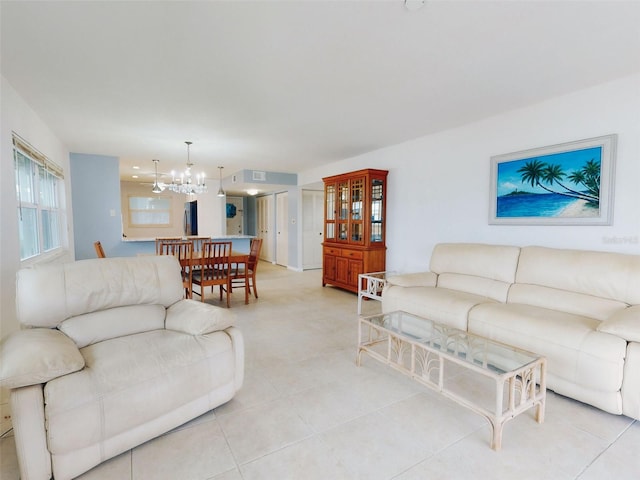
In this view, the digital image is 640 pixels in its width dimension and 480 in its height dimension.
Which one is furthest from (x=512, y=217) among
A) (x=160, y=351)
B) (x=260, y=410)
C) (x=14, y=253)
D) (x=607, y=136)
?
(x=14, y=253)

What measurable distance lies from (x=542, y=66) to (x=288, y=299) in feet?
12.5


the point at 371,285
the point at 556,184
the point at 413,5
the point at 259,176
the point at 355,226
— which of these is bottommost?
the point at 371,285

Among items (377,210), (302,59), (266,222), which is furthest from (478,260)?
(266,222)

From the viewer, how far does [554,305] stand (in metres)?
2.46

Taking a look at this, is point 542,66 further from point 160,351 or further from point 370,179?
point 160,351

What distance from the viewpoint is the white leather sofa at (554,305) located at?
70.9 inches

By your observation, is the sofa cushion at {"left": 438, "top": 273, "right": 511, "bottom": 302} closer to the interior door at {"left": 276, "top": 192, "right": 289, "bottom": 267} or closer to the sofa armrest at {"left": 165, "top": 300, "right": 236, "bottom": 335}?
the sofa armrest at {"left": 165, "top": 300, "right": 236, "bottom": 335}

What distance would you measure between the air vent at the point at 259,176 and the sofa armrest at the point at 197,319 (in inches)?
192

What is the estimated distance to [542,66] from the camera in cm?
228

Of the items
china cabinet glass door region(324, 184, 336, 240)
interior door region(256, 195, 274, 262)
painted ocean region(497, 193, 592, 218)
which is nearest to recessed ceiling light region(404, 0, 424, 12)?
painted ocean region(497, 193, 592, 218)

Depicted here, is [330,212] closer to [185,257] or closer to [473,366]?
[185,257]

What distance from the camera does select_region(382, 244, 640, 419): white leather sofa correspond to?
180cm

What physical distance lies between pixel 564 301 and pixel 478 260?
813mm

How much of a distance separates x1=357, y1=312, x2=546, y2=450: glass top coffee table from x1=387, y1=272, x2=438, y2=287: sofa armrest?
0.71m
